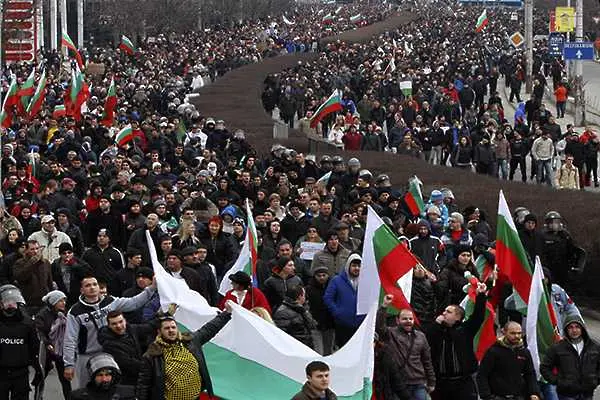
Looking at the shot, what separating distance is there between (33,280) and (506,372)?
503cm

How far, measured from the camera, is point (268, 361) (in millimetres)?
11133

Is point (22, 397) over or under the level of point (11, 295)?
under

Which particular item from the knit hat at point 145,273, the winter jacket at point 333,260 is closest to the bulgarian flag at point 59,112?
the winter jacket at point 333,260

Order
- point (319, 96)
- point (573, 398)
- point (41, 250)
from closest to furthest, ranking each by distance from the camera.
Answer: point (573, 398) → point (41, 250) → point (319, 96)

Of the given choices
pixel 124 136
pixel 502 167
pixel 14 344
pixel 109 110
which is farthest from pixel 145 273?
pixel 109 110

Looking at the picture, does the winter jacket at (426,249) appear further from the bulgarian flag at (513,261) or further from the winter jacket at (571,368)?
the winter jacket at (571,368)

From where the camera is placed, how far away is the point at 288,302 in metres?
12.9

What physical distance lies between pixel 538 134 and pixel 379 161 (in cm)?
451

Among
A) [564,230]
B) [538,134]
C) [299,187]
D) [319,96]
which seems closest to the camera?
[564,230]

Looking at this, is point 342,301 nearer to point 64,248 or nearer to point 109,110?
point 64,248

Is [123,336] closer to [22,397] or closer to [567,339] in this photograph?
[22,397]

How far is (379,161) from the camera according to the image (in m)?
25.8

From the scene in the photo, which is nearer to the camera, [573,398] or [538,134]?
[573,398]

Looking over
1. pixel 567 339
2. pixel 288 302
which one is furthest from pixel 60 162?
pixel 567 339
